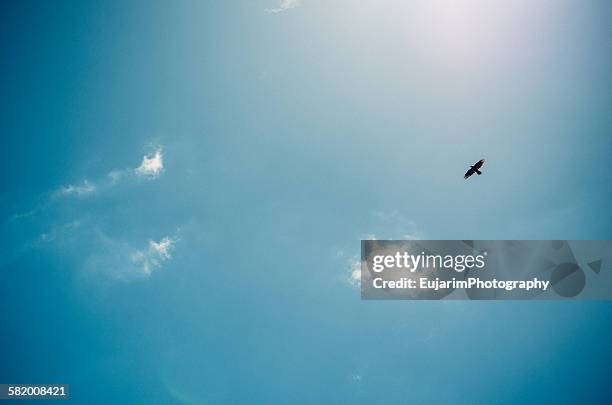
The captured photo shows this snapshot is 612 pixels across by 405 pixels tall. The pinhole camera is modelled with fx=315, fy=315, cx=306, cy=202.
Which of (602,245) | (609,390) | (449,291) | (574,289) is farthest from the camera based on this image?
(609,390)

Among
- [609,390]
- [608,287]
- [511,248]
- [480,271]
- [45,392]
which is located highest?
[511,248]

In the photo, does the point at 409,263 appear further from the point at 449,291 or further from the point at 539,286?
the point at 539,286

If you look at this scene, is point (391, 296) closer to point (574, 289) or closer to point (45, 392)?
point (574, 289)

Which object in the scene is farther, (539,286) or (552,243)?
(552,243)

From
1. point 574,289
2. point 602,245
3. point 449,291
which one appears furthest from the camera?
point 602,245

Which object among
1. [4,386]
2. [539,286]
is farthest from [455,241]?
[4,386]

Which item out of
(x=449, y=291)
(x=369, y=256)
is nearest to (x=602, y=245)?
(x=449, y=291)

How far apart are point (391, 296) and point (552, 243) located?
21.9m

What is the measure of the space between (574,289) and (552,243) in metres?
5.73

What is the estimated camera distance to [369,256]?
34531 millimetres

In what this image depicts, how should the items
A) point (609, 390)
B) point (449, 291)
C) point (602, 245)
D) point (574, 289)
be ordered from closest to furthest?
point (449, 291) → point (574, 289) → point (602, 245) → point (609, 390)

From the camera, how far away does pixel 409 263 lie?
1300 inches

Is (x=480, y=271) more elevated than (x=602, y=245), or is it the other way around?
(x=602, y=245)

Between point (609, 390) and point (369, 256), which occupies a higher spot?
point (369, 256)
